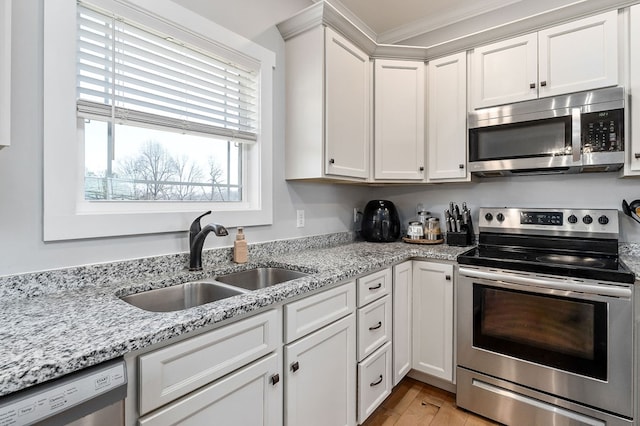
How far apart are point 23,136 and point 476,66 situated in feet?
8.20

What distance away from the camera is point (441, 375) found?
2.06m

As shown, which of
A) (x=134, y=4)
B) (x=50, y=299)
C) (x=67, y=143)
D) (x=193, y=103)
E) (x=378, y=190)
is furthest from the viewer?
(x=378, y=190)

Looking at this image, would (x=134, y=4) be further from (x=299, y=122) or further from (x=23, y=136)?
(x=299, y=122)

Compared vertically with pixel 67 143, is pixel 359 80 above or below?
above

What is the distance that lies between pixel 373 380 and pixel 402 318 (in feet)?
1.47

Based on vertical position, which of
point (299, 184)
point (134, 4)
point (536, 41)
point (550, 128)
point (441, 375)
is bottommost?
point (441, 375)

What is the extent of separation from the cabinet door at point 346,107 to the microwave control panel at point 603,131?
1277mm

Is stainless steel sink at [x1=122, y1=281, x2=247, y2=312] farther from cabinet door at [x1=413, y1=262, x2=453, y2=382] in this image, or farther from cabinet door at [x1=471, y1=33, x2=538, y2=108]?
cabinet door at [x1=471, y1=33, x2=538, y2=108]

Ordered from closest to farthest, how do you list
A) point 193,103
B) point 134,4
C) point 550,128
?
point 134,4 < point 193,103 < point 550,128

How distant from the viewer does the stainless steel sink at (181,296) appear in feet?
4.18

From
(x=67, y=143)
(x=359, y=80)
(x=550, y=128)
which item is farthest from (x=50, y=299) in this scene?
(x=550, y=128)

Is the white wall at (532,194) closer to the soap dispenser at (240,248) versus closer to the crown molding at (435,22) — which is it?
the crown molding at (435,22)

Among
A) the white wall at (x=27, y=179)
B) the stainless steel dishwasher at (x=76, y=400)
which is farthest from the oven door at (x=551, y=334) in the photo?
the white wall at (x=27, y=179)

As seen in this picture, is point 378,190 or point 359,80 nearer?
point 359,80
